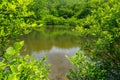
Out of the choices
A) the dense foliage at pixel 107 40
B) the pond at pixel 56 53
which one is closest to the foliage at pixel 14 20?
the dense foliage at pixel 107 40

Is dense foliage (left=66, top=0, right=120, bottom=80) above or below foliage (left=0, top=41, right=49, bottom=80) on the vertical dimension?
below

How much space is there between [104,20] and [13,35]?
21.9 feet

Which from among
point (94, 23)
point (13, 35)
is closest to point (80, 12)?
point (94, 23)

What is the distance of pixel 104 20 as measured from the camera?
486 inches

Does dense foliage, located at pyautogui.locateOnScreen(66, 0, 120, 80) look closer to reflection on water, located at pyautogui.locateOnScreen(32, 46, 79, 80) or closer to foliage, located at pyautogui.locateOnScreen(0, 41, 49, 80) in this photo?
foliage, located at pyautogui.locateOnScreen(0, 41, 49, 80)

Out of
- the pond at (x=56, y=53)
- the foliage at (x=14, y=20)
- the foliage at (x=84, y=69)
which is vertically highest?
the foliage at (x=14, y=20)

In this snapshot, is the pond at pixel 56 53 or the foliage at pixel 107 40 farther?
the pond at pixel 56 53

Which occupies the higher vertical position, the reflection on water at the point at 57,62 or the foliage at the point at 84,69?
the foliage at the point at 84,69

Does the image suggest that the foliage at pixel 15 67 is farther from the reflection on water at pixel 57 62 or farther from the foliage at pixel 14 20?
the reflection on water at pixel 57 62

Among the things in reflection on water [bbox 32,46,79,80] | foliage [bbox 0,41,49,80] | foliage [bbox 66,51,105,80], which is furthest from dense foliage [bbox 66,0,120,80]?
reflection on water [bbox 32,46,79,80]

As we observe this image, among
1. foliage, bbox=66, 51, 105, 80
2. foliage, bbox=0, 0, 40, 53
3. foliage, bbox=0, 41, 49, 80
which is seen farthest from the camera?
foliage, bbox=66, 51, 105, 80

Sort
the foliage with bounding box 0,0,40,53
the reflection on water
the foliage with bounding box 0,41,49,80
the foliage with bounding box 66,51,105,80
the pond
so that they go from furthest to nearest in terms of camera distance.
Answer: the pond
the reflection on water
the foliage with bounding box 66,51,105,80
the foliage with bounding box 0,0,40,53
the foliage with bounding box 0,41,49,80

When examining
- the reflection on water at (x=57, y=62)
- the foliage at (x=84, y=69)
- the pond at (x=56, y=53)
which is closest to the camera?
the foliage at (x=84, y=69)

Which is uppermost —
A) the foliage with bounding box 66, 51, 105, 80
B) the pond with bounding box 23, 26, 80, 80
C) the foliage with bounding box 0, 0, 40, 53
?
the foliage with bounding box 0, 0, 40, 53
